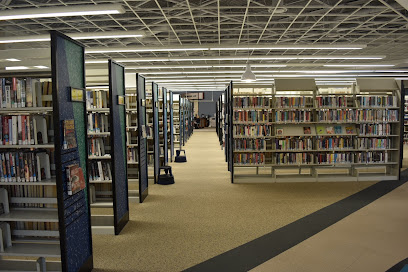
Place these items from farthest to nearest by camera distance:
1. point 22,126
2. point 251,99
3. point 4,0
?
point 251,99
point 4,0
point 22,126

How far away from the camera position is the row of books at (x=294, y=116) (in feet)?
28.0

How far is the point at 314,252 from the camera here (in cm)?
433

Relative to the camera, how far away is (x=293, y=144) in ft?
28.2

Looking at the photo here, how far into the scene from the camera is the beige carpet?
4314 mm

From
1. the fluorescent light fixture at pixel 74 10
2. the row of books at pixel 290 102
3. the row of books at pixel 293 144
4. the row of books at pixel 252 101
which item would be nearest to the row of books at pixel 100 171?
the fluorescent light fixture at pixel 74 10

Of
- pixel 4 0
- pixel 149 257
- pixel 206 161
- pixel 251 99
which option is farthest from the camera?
pixel 206 161

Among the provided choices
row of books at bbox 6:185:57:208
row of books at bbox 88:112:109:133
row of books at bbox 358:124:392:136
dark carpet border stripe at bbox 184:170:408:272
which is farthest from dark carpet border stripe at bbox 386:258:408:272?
row of books at bbox 358:124:392:136

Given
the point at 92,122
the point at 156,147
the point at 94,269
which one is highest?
the point at 92,122

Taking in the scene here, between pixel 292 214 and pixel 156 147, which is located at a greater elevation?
pixel 156 147

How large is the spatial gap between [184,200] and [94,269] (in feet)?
10.5

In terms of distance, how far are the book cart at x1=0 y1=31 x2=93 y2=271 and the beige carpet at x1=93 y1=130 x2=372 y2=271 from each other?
73 centimetres

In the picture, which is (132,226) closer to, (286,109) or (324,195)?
(324,195)

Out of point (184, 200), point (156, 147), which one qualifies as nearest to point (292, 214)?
point (184, 200)

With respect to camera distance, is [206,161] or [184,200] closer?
[184,200]
